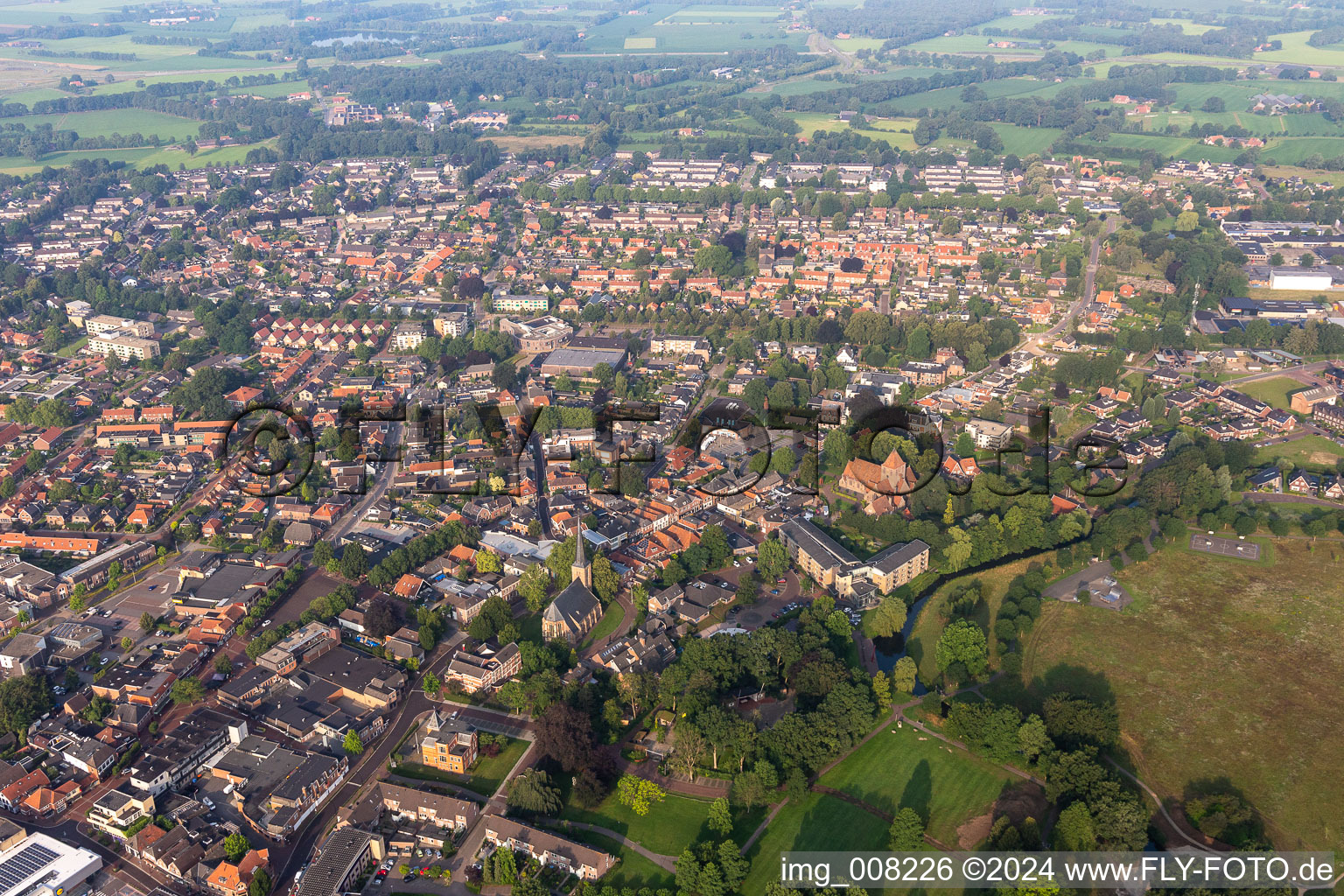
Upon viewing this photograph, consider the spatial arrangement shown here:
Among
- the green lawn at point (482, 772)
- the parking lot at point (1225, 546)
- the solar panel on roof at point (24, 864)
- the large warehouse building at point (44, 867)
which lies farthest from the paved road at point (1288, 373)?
the solar panel on roof at point (24, 864)

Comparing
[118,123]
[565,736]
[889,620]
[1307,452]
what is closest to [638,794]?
[565,736]

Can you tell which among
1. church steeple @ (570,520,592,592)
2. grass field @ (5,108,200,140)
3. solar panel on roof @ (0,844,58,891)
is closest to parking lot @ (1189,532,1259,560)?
church steeple @ (570,520,592,592)

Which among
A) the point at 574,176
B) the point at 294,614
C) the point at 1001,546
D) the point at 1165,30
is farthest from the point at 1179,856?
the point at 1165,30

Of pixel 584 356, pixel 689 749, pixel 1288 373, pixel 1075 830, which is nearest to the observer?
pixel 1075 830

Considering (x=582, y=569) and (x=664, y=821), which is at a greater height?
(x=582, y=569)

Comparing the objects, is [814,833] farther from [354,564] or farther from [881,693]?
[354,564]
